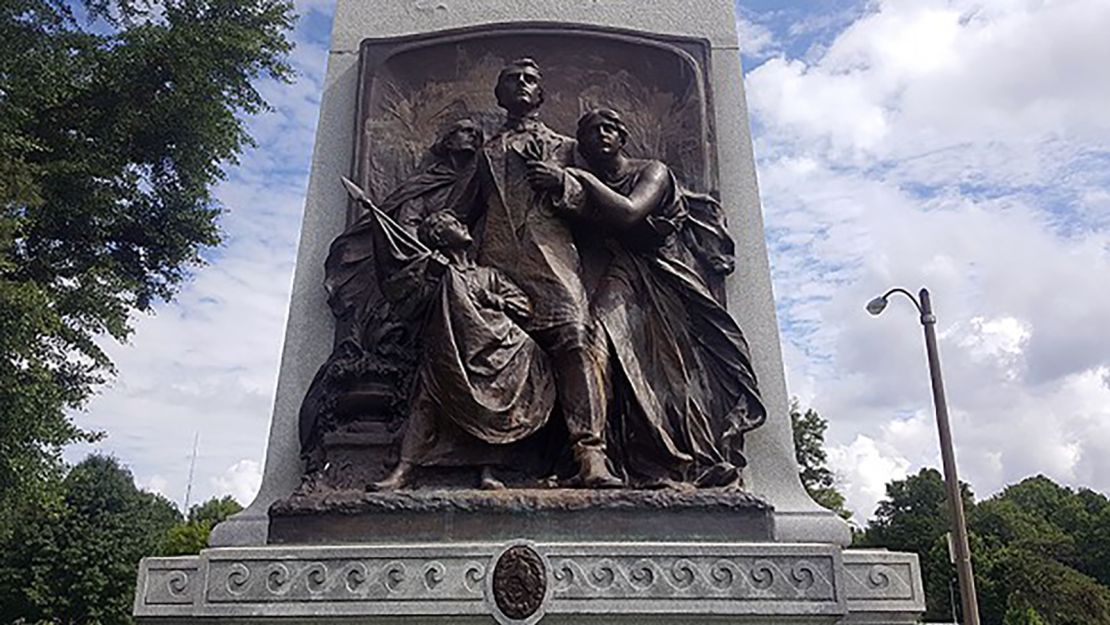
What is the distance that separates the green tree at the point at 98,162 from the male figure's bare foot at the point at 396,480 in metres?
7.90

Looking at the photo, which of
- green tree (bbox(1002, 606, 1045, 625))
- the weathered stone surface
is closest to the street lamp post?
the weathered stone surface

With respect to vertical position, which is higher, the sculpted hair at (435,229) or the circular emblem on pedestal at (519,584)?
the sculpted hair at (435,229)

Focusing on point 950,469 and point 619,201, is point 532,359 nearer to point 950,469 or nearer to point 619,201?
point 619,201

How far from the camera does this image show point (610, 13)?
628 cm

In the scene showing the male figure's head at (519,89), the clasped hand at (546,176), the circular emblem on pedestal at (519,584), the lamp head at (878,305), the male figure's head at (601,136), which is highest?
the lamp head at (878,305)

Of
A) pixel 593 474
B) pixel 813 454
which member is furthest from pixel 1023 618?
pixel 593 474

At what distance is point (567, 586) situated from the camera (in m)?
4.28

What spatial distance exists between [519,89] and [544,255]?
3.54ft

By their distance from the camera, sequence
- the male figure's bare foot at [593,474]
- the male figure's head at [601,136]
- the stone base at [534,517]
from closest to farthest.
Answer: the stone base at [534,517] → the male figure's bare foot at [593,474] → the male figure's head at [601,136]

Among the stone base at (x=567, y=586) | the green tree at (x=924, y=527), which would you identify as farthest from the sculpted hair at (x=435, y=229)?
the green tree at (x=924, y=527)

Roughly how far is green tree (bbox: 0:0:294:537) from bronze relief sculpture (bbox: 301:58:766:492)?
7.49 meters

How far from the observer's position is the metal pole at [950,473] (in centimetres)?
1156

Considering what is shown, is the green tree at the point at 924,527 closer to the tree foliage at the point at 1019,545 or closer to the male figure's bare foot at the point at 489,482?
the tree foliage at the point at 1019,545

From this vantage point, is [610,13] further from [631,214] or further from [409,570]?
[409,570]
